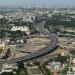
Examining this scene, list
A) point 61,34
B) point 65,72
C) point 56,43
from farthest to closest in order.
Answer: point 61,34, point 56,43, point 65,72

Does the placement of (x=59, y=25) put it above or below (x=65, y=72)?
below

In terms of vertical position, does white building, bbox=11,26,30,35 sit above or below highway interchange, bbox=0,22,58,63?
below

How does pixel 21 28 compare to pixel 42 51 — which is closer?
pixel 42 51

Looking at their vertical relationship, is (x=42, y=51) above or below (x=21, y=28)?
above

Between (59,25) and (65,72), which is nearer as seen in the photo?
(65,72)

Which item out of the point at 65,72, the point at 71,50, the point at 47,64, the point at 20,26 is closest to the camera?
the point at 65,72

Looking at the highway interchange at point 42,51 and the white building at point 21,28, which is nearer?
the highway interchange at point 42,51

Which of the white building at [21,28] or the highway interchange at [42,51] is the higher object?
the highway interchange at [42,51]

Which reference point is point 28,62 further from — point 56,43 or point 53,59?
point 56,43

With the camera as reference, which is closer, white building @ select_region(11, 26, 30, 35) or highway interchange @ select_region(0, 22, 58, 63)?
highway interchange @ select_region(0, 22, 58, 63)

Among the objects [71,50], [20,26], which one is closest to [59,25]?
[20,26]
